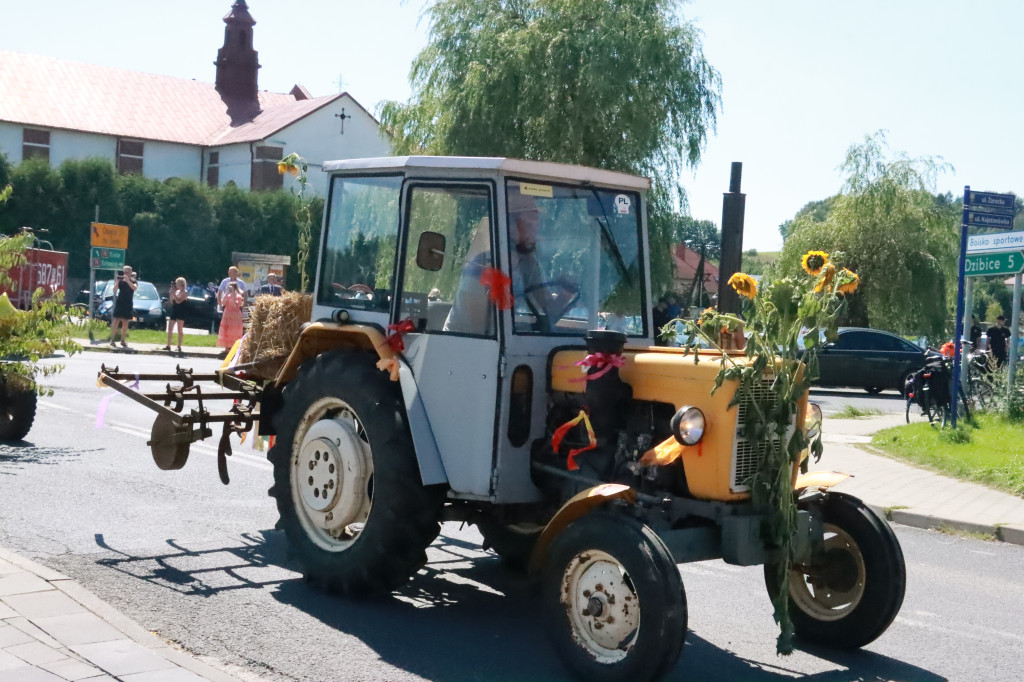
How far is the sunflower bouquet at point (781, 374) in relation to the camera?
522 centimetres

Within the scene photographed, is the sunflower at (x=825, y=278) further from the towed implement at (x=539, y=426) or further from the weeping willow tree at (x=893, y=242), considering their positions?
the weeping willow tree at (x=893, y=242)

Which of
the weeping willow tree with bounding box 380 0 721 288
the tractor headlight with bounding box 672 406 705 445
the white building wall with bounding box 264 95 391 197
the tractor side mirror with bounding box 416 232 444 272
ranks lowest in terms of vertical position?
the tractor headlight with bounding box 672 406 705 445

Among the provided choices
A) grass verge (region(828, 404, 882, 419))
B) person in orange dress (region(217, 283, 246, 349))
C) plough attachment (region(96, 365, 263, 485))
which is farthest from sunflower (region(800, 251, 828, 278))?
person in orange dress (region(217, 283, 246, 349))

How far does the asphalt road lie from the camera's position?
543cm

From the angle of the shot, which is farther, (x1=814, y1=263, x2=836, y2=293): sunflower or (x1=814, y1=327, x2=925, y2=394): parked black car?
(x1=814, y1=327, x2=925, y2=394): parked black car

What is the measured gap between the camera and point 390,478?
19.6 feet

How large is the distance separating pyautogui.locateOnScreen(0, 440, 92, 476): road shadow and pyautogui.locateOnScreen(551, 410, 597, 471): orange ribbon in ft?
18.8

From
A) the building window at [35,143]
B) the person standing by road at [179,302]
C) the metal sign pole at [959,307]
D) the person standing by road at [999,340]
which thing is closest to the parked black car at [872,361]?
the person standing by road at [999,340]

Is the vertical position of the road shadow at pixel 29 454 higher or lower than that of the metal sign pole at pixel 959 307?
lower

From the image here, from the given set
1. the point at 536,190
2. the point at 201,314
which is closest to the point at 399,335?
the point at 536,190

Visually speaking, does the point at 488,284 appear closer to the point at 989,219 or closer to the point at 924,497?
the point at 924,497

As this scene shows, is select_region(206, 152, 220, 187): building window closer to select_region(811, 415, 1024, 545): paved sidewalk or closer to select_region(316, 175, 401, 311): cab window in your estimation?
select_region(811, 415, 1024, 545): paved sidewalk

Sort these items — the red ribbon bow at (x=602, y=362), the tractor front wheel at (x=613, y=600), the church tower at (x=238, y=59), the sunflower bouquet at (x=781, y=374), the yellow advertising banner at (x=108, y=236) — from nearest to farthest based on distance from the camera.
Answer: the tractor front wheel at (x=613, y=600)
the sunflower bouquet at (x=781, y=374)
the red ribbon bow at (x=602, y=362)
the yellow advertising banner at (x=108, y=236)
the church tower at (x=238, y=59)

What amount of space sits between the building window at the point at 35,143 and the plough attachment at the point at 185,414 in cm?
5791
